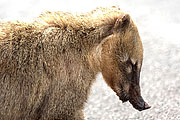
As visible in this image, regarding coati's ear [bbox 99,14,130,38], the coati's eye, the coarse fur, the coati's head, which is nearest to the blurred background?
the coarse fur

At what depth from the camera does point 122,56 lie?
4.74m

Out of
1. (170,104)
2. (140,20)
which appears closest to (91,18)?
(170,104)

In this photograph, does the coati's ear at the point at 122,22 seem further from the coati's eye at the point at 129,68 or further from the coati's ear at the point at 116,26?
the coati's eye at the point at 129,68

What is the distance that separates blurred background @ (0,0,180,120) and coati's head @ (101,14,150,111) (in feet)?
3.29

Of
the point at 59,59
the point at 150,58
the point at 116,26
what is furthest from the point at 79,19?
the point at 150,58

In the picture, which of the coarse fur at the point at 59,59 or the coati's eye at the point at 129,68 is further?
the coati's eye at the point at 129,68

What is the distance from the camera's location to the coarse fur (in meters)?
4.30

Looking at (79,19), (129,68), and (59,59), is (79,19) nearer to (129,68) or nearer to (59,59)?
(59,59)

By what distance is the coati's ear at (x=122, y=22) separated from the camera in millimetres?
4549

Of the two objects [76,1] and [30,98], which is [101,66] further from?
[76,1]

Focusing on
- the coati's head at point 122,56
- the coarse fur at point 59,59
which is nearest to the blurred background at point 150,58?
the coarse fur at point 59,59

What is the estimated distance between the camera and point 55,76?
444 centimetres

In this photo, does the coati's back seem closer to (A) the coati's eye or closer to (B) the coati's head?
(B) the coati's head

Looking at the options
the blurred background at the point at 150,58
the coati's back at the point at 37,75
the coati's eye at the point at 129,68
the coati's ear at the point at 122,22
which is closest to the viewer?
the coati's back at the point at 37,75
